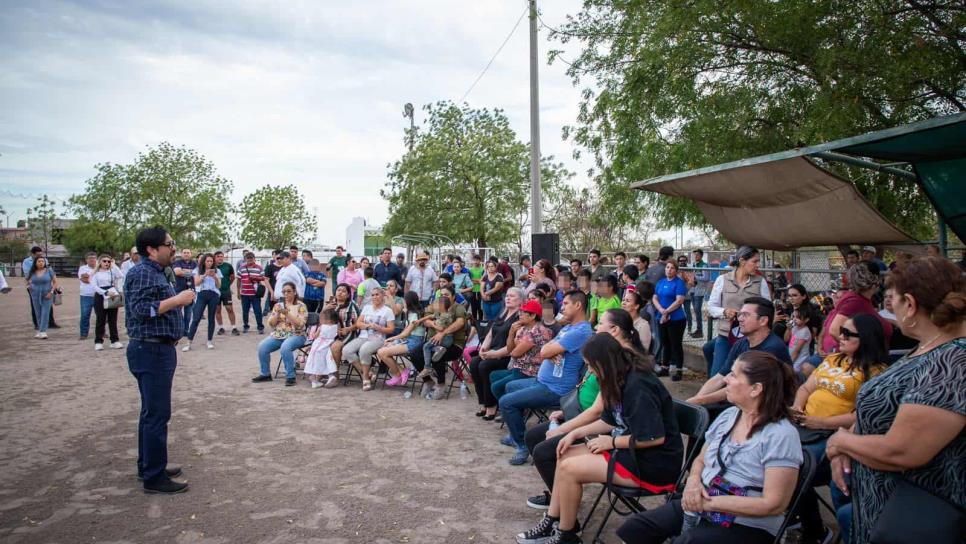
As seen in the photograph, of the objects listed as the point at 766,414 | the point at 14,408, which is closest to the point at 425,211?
the point at 14,408

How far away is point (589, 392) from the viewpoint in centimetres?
427

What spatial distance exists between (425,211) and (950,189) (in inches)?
855

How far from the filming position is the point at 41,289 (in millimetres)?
13094

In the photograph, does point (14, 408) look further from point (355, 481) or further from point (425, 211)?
point (425, 211)

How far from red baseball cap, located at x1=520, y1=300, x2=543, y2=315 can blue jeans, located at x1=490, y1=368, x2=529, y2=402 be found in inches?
24.6

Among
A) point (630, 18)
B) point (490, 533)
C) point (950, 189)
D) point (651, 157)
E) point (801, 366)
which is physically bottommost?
point (490, 533)

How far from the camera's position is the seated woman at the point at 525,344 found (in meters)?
6.08

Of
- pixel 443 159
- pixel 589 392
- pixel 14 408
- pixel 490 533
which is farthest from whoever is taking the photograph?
pixel 443 159

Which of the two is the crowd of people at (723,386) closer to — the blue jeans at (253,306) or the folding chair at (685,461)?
the folding chair at (685,461)

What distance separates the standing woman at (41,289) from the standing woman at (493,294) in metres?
9.08

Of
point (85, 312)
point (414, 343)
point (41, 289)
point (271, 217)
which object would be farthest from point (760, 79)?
point (271, 217)

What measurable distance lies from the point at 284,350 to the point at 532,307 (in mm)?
4181

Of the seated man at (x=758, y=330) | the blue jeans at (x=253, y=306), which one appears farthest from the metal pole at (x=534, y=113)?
the seated man at (x=758, y=330)

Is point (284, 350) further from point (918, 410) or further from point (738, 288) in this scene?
point (918, 410)
